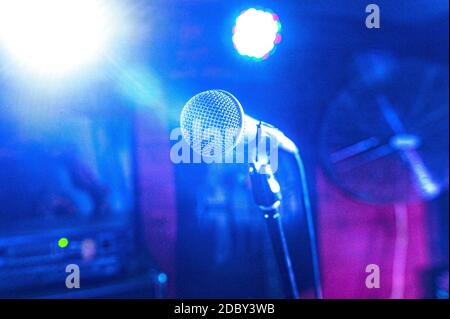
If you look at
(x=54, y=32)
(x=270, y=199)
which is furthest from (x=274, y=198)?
(x=54, y=32)

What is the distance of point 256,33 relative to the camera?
114 cm

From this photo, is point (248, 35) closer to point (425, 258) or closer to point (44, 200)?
point (44, 200)

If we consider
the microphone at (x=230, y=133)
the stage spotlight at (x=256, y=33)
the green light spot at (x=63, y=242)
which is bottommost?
the green light spot at (x=63, y=242)

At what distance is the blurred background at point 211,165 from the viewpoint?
1.12 m

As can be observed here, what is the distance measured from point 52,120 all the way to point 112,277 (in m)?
0.45

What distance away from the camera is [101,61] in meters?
1.16

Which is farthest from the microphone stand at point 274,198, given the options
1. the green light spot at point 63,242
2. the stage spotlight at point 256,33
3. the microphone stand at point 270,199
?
the green light spot at point 63,242

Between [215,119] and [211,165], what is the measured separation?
0.38 m

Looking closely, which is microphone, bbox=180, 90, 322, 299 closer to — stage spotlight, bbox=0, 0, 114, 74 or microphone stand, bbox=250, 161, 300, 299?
microphone stand, bbox=250, 161, 300, 299

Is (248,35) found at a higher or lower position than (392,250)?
higher

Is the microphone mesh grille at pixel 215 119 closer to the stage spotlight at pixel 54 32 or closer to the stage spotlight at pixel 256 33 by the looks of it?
the stage spotlight at pixel 256 33

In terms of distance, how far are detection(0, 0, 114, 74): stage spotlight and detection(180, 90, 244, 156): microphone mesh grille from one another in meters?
0.41
